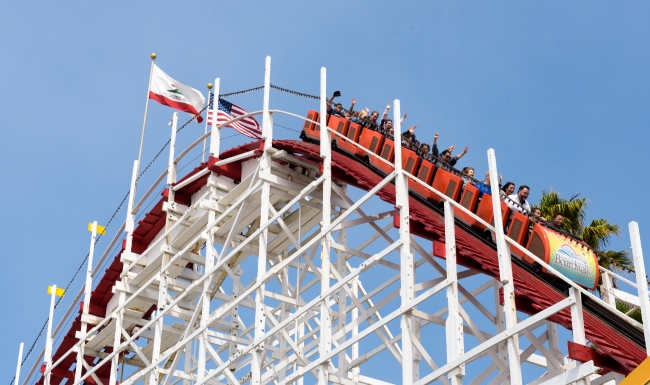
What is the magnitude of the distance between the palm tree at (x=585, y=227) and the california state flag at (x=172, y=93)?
9370 mm

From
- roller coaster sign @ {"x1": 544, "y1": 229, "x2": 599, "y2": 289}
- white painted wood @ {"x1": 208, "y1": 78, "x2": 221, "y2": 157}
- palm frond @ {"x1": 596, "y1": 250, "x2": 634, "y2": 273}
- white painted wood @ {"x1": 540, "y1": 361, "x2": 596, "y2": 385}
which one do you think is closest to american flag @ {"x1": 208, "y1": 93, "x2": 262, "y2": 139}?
white painted wood @ {"x1": 208, "y1": 78, "x2": 221, "y2": 157}

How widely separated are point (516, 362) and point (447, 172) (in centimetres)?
603

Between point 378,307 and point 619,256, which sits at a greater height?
point 619,256

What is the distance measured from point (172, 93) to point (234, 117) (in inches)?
190

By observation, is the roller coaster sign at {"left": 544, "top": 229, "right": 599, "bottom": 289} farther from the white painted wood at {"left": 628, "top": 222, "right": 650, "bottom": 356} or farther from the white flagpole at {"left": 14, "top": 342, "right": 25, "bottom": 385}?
the white flagpole at {"left": 14, "top": 342, "right": 25, "bottom": 385}

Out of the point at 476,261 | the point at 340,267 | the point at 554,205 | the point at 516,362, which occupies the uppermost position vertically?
the point at 554,205

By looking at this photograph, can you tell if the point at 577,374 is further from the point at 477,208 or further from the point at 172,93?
the point at 172,93

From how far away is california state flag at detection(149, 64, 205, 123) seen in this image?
27.5m

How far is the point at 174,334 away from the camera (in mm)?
24078

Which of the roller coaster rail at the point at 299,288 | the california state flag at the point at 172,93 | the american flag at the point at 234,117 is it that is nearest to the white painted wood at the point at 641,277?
the roller coaster rail at the point at 299,288

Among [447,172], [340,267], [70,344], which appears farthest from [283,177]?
[70,344]

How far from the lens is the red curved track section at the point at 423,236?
43.0 ft

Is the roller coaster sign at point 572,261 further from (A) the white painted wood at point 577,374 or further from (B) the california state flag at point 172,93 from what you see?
(B) the california state flag at point 172,93

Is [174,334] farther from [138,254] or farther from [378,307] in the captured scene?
[378,307]
